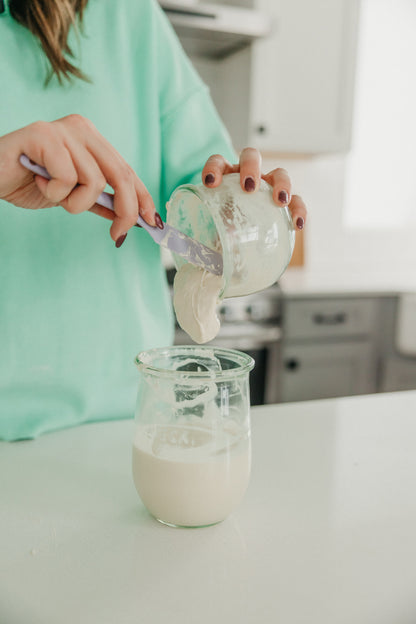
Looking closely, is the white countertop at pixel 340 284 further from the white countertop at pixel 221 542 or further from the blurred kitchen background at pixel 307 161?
the white countertop at pixel 221 542

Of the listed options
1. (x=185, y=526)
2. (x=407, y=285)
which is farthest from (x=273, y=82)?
(x=185, y=526)

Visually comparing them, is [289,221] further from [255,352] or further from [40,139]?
[255,352]

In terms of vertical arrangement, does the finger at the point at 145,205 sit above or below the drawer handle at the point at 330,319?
above

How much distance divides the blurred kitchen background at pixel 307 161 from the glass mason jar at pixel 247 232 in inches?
56.9

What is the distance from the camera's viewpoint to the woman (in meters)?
0.78

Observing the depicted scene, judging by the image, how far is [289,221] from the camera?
582mm

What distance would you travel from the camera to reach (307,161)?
285cm

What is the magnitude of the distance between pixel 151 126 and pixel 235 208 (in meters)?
0.40

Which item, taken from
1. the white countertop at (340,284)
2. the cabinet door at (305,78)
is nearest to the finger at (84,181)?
the white countertop at (340,284)

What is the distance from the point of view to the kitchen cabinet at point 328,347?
2.21 metres

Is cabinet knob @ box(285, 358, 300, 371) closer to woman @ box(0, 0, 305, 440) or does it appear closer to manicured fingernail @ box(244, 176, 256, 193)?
woman @ box(0, 0, 305, 440)

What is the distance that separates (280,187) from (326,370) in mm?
1811

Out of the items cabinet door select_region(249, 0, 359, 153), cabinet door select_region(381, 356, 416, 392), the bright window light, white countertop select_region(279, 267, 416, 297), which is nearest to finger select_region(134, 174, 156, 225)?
white countertop select_region(279, 267, 416, 297)

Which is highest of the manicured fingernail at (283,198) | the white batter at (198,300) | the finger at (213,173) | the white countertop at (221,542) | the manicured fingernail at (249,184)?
the finger at (213,173)
